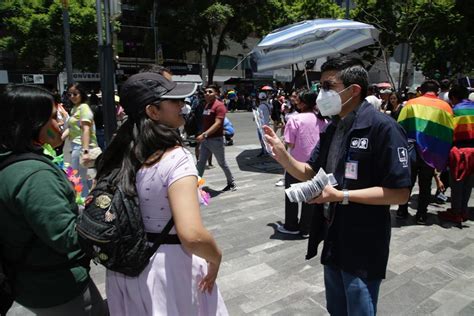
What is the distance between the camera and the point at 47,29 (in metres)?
23.2

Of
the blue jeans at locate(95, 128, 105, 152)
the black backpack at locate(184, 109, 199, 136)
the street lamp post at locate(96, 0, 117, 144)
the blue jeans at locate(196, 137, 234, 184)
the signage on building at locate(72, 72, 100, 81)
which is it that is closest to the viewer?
the blue jeans at locate(196, 137, 234, 184)

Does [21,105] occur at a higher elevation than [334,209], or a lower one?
higher

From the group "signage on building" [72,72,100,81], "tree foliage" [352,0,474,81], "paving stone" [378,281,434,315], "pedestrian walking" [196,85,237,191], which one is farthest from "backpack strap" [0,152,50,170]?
"signage on building" [72,72,100,81]

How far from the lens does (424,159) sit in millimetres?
4824

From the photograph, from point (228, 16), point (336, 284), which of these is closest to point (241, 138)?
point (336, 284)

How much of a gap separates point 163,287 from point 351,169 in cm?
111

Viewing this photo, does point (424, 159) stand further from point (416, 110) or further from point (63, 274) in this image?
point (63, 274)

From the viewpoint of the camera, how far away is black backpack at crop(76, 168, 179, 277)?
143 centimetres

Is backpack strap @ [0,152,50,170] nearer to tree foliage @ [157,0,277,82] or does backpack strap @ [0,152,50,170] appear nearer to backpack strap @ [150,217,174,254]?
backpack strap @ [150,217,174,254]

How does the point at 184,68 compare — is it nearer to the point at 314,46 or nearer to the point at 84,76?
the point at 84,76

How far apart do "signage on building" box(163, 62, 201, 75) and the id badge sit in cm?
3419

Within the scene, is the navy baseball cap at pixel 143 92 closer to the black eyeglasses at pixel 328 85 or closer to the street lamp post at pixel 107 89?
the black eyeglasses at pixel 328 85

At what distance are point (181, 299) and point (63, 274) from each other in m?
0.55

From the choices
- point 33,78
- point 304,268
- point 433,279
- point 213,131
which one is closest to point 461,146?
point 433,279
